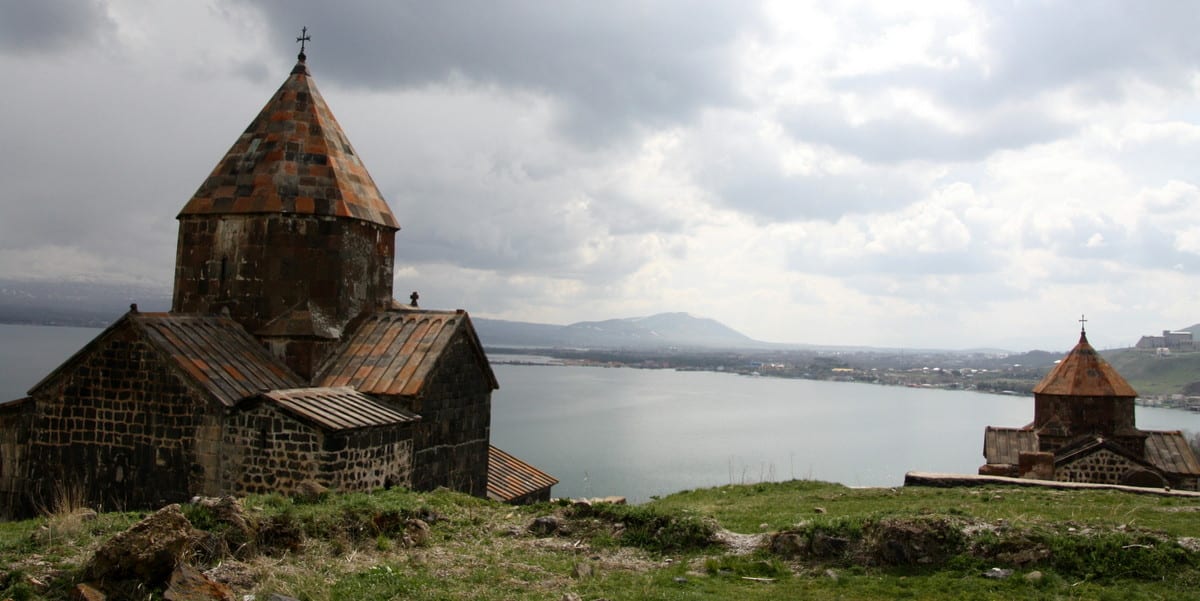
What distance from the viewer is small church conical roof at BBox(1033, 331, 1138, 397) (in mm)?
17797

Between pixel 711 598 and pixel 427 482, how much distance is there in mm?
5054

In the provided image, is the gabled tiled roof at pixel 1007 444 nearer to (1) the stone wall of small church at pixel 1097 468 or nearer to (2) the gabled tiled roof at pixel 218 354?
(1) the stone wall of small church at pixel 1097 468

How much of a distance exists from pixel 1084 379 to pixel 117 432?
18.6 meters

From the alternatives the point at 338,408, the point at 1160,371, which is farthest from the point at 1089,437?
the point at 1160,371

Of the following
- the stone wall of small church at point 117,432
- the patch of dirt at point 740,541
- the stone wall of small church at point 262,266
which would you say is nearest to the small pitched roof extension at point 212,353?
the stone wall of small church at point 117,432

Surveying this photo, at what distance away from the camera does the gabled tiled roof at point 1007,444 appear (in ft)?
58.7

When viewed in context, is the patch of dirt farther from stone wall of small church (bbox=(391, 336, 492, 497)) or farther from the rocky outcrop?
stone wall of small church (bbox=(391, 336, 492, 497))

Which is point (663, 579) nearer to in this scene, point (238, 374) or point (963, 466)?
point (238, 374)

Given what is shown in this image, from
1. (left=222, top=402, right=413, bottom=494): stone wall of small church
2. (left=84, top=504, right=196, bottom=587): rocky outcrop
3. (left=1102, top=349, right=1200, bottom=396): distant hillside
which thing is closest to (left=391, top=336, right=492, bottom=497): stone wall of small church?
(left=222, top=402, right=413, bottom=494): stone wall of small church

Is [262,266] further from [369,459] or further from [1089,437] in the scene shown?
[1089,437]

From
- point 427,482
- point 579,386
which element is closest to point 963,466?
point 427,482

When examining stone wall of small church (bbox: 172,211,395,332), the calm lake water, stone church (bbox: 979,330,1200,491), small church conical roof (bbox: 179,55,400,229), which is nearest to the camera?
stone wall of small church (bbox: 172,211,395,332)

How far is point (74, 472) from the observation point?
8.15m

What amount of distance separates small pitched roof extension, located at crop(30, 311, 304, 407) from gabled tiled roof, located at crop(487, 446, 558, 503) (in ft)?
9.94
